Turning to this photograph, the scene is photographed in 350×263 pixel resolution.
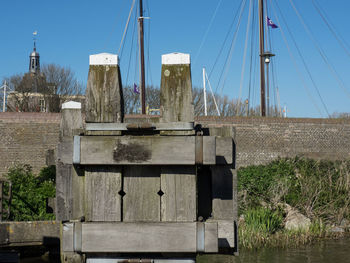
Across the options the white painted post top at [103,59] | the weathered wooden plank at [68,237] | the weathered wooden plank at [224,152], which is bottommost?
the weathered wooden plank at [68,237]

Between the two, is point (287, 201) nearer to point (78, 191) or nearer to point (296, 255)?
point (296, 255)

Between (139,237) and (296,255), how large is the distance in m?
7.87

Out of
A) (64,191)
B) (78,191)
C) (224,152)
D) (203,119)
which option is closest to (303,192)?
(203,119)

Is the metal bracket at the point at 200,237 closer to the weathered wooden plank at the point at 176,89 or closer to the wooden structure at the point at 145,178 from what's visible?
the wooden structure at the point at 145,178

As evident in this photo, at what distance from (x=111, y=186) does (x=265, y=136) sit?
17136 millimetres

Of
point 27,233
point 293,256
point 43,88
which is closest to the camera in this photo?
point 27,233

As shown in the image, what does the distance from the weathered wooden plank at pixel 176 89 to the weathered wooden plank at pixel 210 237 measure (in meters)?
0.71

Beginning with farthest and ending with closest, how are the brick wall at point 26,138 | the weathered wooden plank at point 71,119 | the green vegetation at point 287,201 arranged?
the brick wall at point 26,138, the green vegetation at point 287,201, the weathered wooden plank at point 71,119

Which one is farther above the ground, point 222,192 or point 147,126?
point 147,126

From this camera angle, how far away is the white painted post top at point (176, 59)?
315 centimetres

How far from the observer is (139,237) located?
2.95 meters

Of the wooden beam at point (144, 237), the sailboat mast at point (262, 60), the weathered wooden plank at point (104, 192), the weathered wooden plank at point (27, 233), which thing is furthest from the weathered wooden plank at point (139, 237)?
the sailboat mast at point (262, 60)

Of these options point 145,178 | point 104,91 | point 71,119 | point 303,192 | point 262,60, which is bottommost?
point 303,192

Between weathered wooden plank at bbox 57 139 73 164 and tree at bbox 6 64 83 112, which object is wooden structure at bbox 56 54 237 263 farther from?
tree at bbox 6 64 83 112
